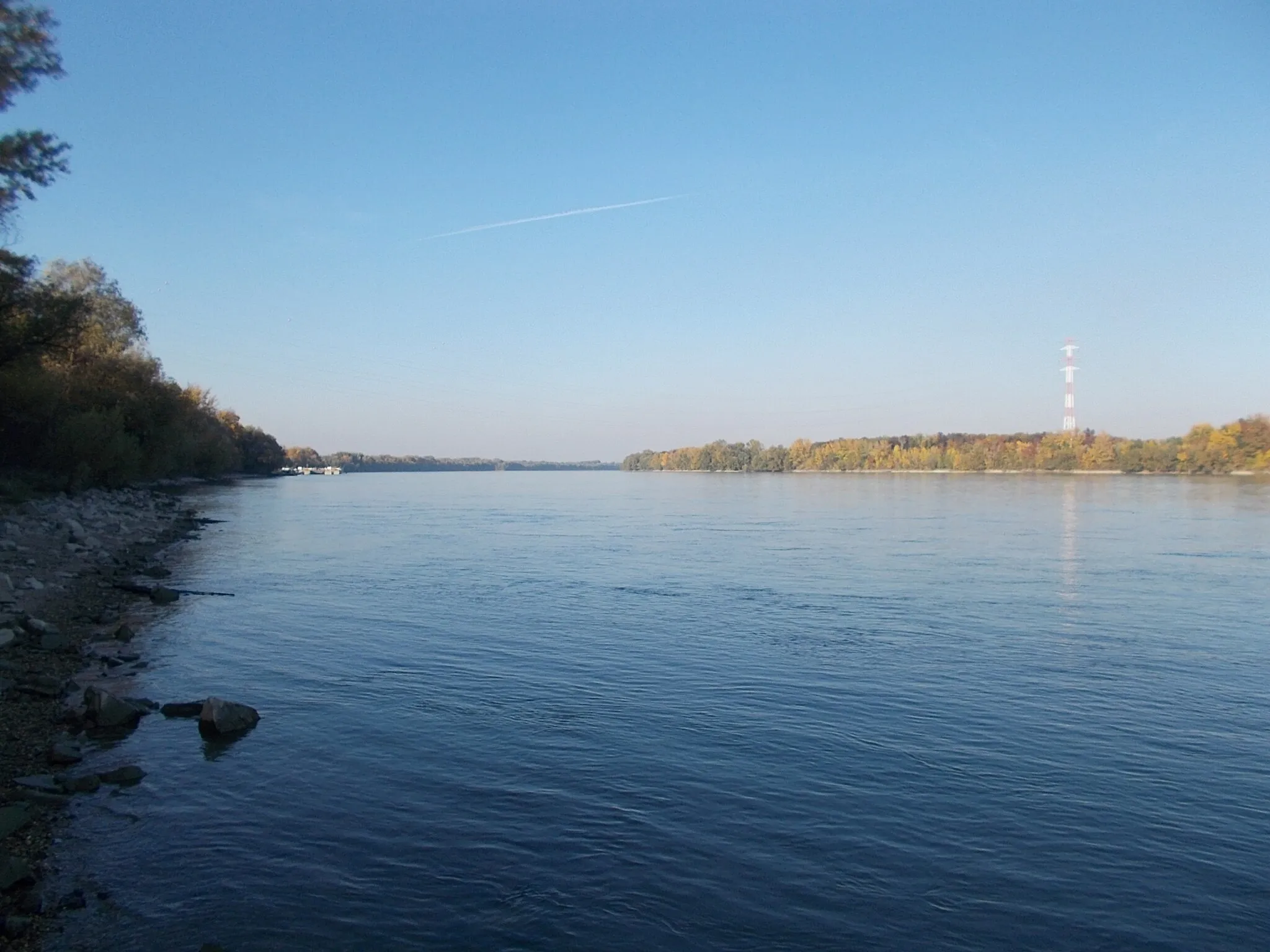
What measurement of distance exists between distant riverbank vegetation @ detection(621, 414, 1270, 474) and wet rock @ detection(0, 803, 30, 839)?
137m

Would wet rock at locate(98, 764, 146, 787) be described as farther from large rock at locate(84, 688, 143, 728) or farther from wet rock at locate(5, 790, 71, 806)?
large rock at locate(84, 688, 143, 728)

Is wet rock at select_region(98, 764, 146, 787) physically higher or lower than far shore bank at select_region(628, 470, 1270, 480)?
lower

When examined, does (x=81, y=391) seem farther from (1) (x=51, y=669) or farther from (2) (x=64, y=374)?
(1) (x=51, y=669)

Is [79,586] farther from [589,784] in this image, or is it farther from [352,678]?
[589,784]

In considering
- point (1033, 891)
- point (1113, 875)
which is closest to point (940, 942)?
point (1033, 891)

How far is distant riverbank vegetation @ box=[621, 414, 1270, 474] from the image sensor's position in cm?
11781

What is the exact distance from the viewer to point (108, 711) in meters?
11.5

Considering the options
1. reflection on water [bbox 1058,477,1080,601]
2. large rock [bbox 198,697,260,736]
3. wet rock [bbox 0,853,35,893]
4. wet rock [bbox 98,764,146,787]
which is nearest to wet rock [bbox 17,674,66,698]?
large rock [bbox 198,697,260,736]

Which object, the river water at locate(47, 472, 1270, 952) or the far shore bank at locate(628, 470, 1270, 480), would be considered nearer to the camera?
the river water at locate(47, 472, 1270, 952)

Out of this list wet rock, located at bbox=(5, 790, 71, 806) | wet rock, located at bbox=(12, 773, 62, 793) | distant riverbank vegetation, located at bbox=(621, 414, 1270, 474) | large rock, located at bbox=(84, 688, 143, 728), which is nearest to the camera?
wet rock, located at bbox=(5, 790, 71, 806)

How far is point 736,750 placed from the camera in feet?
37.4

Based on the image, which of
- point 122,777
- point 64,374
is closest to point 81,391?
point 64,374

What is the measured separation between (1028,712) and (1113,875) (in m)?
5.22

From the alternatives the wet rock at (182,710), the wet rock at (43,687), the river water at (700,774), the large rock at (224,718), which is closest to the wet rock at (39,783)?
the river water at (700,774)
